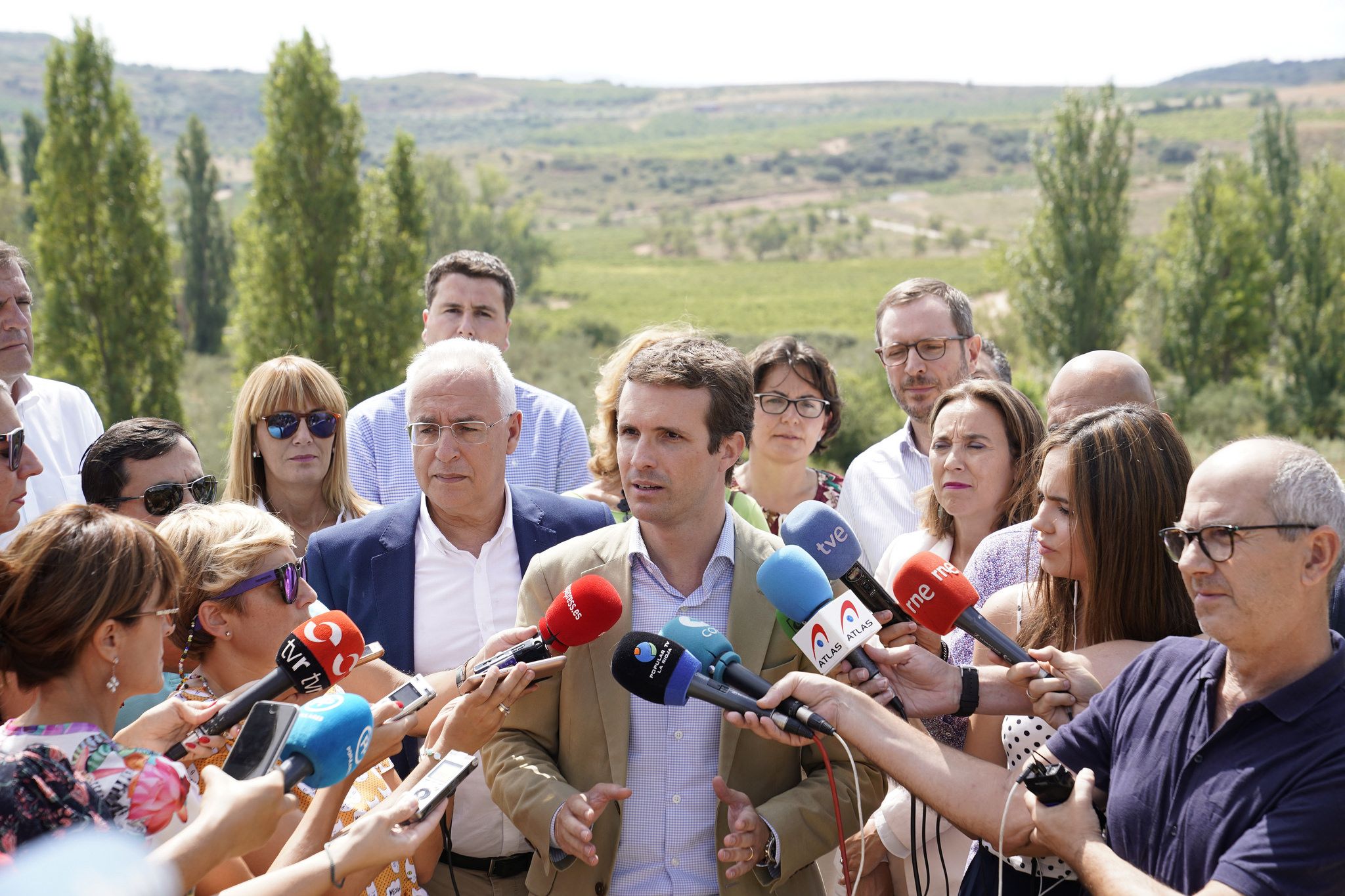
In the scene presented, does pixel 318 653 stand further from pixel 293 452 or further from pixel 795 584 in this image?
pixel 293 452

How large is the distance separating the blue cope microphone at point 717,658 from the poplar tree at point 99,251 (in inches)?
820

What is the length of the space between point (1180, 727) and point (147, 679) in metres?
2.68

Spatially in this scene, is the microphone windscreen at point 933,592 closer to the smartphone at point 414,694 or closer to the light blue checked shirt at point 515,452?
the smartphone at point 414,694

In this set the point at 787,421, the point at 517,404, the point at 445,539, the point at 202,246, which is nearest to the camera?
the point at 445,539

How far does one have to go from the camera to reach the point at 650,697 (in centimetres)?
328

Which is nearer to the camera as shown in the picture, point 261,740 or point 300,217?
point 261,740

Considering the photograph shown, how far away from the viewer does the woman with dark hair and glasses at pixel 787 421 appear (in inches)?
246

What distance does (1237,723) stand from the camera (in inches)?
112

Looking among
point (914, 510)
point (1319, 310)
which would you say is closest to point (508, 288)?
point (914, 510)

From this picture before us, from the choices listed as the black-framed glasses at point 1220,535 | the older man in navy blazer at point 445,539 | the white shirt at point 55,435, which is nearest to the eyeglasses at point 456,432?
the older man in navy blazer at point 445,539

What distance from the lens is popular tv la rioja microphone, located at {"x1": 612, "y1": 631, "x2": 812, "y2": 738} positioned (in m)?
3.22

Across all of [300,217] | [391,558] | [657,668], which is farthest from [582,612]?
[300,217]

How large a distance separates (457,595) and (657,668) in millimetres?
1501

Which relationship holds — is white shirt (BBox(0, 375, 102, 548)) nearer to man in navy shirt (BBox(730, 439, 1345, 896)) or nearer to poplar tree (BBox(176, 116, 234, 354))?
man in navy shirt (BBox(730, 439, 1345, 896))
